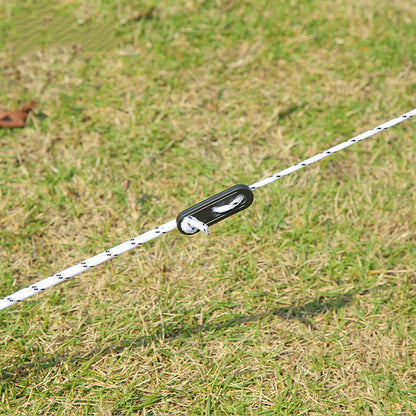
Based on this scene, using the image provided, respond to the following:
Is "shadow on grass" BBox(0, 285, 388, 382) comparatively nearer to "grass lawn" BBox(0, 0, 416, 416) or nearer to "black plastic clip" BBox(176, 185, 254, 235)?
"grass lawn" BBox(0, 0, 416, 416)

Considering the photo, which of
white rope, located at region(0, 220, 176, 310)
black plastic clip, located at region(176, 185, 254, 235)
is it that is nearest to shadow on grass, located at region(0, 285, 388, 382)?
white rope, located at region(0, 220, 176, 310)

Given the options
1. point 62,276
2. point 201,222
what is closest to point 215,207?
point 201,222

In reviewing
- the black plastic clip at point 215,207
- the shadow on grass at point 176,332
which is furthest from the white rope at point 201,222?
the shadow on grass at point 176,332

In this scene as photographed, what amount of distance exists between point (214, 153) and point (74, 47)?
5.71ft

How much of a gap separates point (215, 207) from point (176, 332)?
95cm

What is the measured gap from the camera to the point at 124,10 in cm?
424

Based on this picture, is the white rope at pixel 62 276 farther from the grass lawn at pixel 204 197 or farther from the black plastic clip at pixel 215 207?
the grass lawn at pixel 204 197

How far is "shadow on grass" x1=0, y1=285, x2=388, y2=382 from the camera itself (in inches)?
95.1

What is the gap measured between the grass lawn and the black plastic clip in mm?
817

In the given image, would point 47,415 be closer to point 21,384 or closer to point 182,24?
point 21,384

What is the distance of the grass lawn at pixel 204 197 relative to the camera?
243 centimetres

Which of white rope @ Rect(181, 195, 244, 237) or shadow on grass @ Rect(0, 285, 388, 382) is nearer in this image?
white rope @ Rect(181, 195, 244, 237)

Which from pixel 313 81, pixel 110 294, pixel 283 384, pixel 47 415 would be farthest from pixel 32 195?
pixel 313 81

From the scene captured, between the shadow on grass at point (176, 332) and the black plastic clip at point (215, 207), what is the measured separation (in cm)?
82
